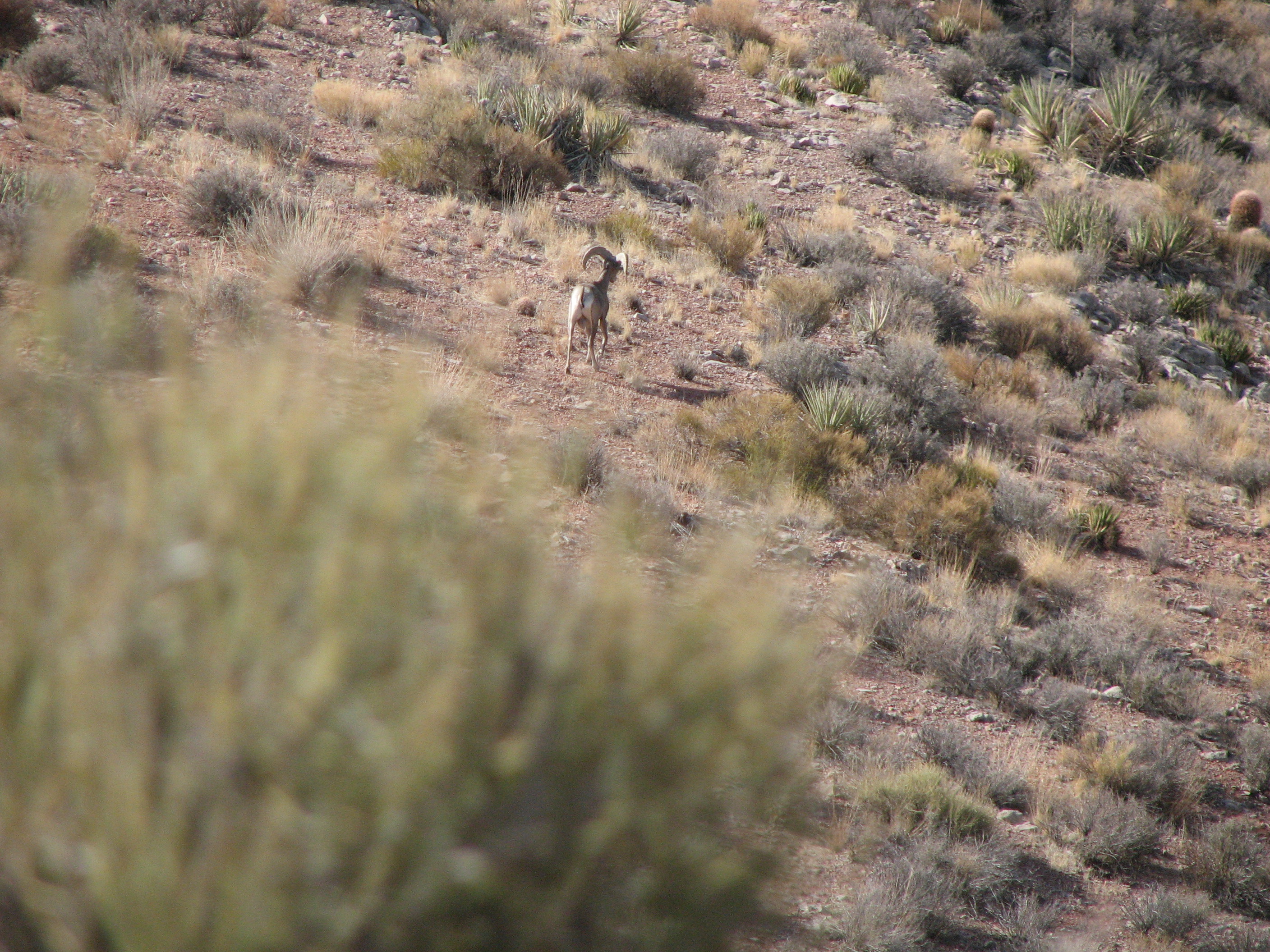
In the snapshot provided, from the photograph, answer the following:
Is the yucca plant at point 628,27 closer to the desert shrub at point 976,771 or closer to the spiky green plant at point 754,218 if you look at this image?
the spiky green plant at point 754,218

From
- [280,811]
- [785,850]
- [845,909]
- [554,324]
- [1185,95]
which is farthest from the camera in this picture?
[1185,95]

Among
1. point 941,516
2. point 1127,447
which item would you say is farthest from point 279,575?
point 1127,447

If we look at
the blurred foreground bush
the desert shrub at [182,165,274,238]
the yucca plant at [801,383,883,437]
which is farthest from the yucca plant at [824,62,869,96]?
the blurred foreground bush

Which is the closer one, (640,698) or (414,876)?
(414,876)

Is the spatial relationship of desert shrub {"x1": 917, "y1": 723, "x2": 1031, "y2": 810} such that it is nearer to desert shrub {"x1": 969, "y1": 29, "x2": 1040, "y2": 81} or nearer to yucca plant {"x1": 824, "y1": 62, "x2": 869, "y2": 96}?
yucca plant {"x1": 824, "y1": 62, "x2": 869, "y2": 96}

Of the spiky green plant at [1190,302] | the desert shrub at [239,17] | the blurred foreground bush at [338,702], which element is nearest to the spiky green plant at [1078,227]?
the spiky green plant at [1190,302]

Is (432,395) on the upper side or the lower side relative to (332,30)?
lower

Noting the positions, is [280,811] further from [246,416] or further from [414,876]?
[246,416]

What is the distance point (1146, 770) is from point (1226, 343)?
11100mm

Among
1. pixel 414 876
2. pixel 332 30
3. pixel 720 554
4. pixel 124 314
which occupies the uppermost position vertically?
pixel 332 30

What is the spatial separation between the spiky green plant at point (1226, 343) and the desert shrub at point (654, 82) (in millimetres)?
9755

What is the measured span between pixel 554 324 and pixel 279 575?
7650mm

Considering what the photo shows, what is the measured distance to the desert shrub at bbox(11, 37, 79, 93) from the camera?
10406mm

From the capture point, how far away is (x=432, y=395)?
612cm
